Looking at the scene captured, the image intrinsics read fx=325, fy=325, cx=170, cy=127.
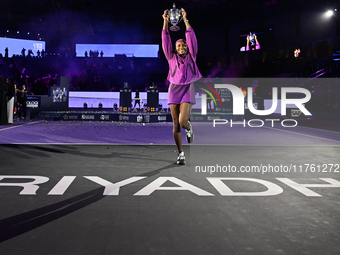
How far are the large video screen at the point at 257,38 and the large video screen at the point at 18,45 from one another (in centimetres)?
2147

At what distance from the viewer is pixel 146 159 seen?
5.23m

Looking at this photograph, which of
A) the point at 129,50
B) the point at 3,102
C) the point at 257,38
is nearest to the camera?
the point at 3,102

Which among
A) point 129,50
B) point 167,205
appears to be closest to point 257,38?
point 129,50

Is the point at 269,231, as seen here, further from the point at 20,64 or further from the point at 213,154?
the point at 20,64

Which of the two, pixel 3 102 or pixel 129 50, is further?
pixel 129 50

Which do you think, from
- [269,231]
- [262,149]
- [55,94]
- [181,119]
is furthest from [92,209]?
[55,94]

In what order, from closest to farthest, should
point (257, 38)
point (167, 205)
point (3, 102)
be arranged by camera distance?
point (167, 205) → point (3, 102) → point (257, 38)

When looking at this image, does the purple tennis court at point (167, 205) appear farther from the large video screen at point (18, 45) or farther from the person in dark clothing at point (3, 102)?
the large video screen at point (18, 45)

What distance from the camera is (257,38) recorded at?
31766 mm

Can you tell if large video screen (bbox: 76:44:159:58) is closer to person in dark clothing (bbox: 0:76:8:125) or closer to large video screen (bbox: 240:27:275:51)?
large video screen (bbox: 240:27:275:51)

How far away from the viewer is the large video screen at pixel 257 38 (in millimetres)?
31123

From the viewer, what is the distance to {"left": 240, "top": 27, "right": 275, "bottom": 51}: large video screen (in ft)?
102

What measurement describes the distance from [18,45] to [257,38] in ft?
79.8

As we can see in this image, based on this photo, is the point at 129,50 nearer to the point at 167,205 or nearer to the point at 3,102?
the point at 3,102
